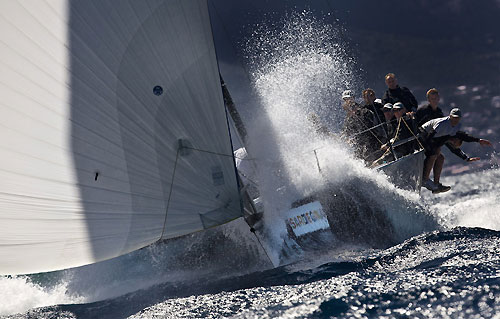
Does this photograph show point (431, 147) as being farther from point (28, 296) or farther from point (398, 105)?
point (28, 296)

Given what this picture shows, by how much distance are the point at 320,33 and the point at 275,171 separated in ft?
13.6

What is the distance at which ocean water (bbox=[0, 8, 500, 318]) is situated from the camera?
2840mm

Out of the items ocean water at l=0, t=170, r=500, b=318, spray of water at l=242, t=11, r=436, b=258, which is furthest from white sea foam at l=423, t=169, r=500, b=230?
spray of water at l=242, t=11, r=436, b=258

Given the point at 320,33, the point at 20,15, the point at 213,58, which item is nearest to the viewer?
the point at 20,15

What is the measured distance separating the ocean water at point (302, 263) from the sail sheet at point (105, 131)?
528mm

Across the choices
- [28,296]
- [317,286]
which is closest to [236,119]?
[317,286]

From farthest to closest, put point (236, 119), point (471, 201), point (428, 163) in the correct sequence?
1. point (471, 201)
2. point (428, 163)
3. point (236, 119)

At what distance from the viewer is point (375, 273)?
3.37 meters

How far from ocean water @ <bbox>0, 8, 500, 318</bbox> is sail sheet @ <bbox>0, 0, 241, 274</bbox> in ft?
1.73

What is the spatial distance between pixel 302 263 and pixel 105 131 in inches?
63.6

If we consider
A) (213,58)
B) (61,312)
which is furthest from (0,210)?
(213,58)

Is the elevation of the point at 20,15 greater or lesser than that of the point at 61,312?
greater

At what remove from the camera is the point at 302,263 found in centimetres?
404

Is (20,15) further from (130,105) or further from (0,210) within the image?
Answer: (0,210)
